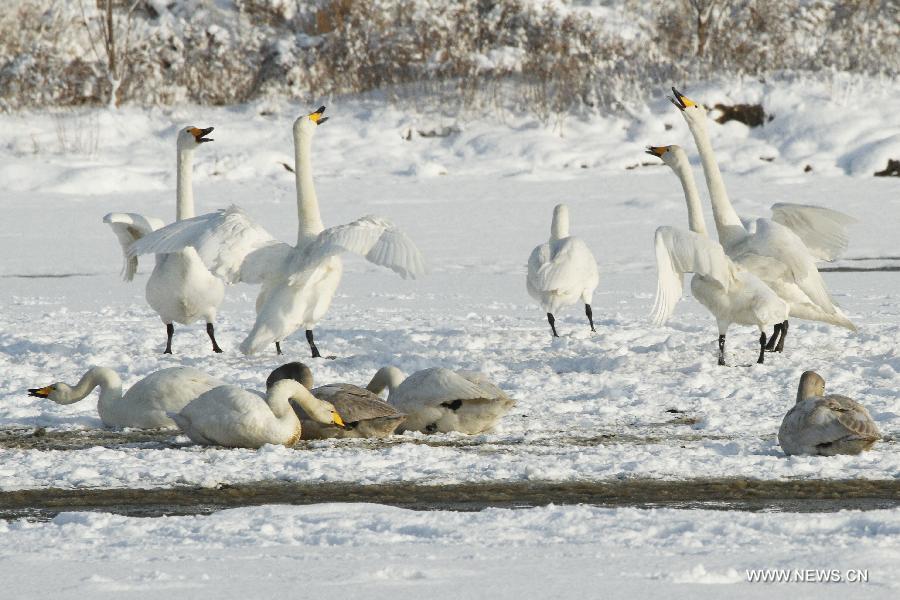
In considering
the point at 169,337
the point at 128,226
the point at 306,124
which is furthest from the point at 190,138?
the point at 169,337

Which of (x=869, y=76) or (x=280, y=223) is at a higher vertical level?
(x=869, y=76)

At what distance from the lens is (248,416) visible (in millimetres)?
5922

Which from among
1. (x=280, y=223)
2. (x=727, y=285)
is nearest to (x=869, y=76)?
(x=280, y=223)

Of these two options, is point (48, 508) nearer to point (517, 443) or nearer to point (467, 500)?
point (467, 500)

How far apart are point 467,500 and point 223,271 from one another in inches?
169

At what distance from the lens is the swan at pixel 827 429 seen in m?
5.49

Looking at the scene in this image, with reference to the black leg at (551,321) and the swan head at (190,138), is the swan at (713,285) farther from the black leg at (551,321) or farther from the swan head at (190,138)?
the swan head at (190,138)

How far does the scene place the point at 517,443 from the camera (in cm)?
625

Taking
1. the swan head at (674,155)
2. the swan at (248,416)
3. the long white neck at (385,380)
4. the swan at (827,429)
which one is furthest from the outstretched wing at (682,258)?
the swan at (248,416)

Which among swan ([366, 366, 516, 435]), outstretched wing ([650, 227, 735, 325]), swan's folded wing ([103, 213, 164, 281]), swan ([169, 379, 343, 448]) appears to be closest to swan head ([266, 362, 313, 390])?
swan ([366, 366, 516, 435])

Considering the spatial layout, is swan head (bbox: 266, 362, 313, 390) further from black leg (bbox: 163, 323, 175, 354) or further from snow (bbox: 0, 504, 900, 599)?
black leg (bbox: 163, 323, 175, 354)

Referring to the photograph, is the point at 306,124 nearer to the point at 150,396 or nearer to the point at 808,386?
the point at 150,396

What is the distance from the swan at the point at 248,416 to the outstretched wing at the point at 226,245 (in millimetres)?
2763

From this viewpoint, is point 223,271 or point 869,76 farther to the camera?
point 869,76
